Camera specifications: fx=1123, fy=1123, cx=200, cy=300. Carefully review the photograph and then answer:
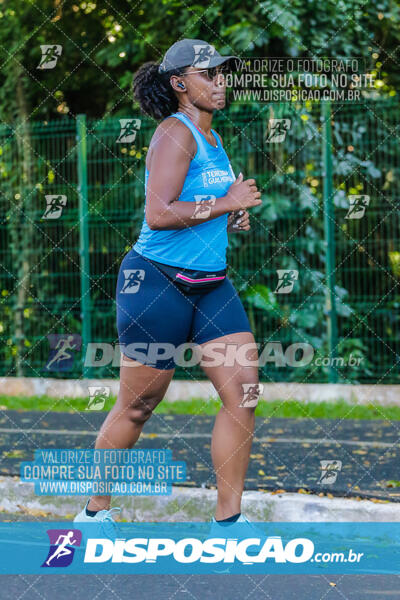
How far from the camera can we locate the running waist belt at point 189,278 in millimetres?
4734

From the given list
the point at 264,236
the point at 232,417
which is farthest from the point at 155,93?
the point at 264,236

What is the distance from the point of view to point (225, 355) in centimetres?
468

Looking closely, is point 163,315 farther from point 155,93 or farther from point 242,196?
point 155,93

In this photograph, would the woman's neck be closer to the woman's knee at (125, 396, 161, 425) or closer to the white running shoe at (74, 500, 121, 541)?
the woman's knee at (125, 396, 161, 425)

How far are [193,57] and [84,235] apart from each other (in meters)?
6.19

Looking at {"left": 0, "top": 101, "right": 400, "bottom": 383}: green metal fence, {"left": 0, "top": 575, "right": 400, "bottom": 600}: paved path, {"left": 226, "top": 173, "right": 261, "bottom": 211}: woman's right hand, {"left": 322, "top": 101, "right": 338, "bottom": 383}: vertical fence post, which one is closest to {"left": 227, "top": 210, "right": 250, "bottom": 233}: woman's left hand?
{"left": 226, "top": 173, "right": 261, "bottom": 211}: woman's right hand

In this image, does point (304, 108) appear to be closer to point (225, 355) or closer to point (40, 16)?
point (40, 16)

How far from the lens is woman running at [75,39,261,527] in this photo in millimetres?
4656

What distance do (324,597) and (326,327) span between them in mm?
5886

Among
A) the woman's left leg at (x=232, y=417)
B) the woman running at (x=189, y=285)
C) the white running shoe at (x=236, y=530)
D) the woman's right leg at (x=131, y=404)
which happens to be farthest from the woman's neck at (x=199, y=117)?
the white running shoe at (x=236, y=530)

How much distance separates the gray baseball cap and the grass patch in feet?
16.8

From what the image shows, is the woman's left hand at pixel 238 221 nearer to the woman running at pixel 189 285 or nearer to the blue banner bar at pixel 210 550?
the woman running at pixel 189 285

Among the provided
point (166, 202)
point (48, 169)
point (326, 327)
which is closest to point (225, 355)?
point (166, 202)

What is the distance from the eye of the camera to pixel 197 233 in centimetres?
474
